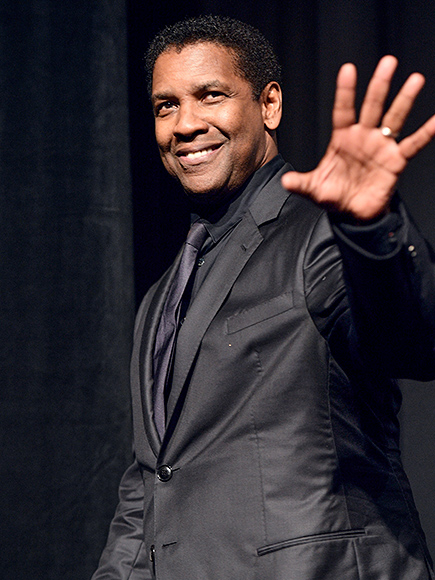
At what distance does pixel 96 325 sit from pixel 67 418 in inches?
8.8

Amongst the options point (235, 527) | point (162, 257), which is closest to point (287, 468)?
point (235, 527)

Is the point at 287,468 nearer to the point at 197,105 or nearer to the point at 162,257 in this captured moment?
the point at 197,105

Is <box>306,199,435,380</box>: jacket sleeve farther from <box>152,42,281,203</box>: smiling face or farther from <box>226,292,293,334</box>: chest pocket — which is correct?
<box>152,42,281,203</box>: smiling face

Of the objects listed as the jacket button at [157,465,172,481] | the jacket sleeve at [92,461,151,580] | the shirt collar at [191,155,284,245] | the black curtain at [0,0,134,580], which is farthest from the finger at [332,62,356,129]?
the black curtain at [0,0,134,580]

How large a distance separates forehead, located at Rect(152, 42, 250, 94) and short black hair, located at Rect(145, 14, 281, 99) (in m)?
0.01

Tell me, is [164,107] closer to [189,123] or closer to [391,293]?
[189,123]

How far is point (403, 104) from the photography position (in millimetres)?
829

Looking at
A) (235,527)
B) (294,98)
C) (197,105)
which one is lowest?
(235,527)

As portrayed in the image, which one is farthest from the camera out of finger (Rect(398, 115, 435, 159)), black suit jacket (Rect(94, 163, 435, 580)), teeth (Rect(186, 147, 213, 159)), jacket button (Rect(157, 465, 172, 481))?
teeth (Rect(186, 147, 213, 159))

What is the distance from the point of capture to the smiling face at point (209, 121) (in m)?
1.32

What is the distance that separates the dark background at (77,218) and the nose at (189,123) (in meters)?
0.43

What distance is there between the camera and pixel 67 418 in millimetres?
1722

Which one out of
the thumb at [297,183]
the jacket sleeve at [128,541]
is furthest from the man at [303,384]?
the jacket sleeve at [128,541]

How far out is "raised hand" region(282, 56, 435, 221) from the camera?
83 centimetres
